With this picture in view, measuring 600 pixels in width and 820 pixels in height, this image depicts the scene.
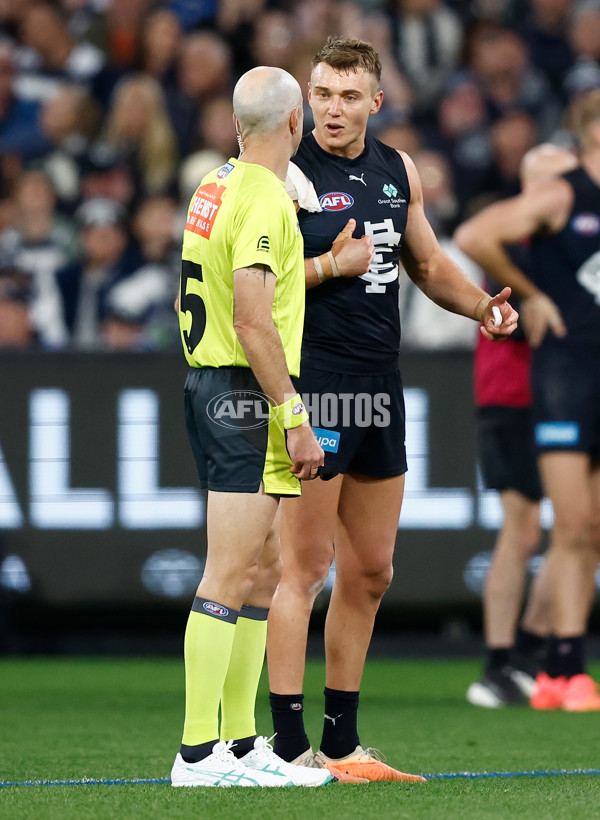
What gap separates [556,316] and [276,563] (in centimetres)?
289

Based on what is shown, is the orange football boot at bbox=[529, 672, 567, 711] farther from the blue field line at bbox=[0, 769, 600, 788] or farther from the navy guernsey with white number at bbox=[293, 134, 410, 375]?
the navy guernsey with white number at bbox=[293, 134, 410, 375]

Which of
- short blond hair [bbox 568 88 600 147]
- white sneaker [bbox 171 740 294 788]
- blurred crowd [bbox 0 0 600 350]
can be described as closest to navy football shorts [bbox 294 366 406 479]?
white sneaker [bbox 171 740 294 788]

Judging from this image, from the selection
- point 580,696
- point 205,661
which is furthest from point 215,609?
point 580,696

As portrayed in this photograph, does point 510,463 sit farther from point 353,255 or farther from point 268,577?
point 268,577

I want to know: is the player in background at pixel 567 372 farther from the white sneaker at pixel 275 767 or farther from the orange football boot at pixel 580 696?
the white sneaker at pixel 275 767

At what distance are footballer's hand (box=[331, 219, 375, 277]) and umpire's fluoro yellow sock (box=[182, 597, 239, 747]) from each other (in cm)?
115

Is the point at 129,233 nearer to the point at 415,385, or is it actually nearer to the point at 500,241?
the point at 415,385

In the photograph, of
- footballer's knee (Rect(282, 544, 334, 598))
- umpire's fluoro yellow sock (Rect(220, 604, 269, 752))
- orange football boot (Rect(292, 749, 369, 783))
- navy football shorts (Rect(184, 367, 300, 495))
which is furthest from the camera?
footballer's knee (Rect(282, 544, 334, 598))

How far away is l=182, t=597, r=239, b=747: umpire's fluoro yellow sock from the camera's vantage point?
411cm

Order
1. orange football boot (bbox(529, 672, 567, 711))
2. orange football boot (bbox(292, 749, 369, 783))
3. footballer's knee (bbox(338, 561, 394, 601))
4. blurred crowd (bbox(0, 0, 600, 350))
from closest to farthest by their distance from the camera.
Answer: orange football boot (bbox(292, 749, 369, 783)) < footballer's knee (bbox(338, 561, 394, 601)) < orange football boot (bbox(529, 672, 567, 711)) < blurred crowd (bbox(0, 0, 600, 350))

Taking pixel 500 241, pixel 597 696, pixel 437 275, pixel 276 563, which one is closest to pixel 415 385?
pixel 500 241

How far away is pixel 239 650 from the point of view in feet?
14.3

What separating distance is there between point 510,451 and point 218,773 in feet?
11.7

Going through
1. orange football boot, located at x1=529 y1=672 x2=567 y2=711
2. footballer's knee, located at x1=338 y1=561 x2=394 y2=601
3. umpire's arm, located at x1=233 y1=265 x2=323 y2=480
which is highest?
umpire's arm, located at x1=233 y1=265 x2=323 y2=480
